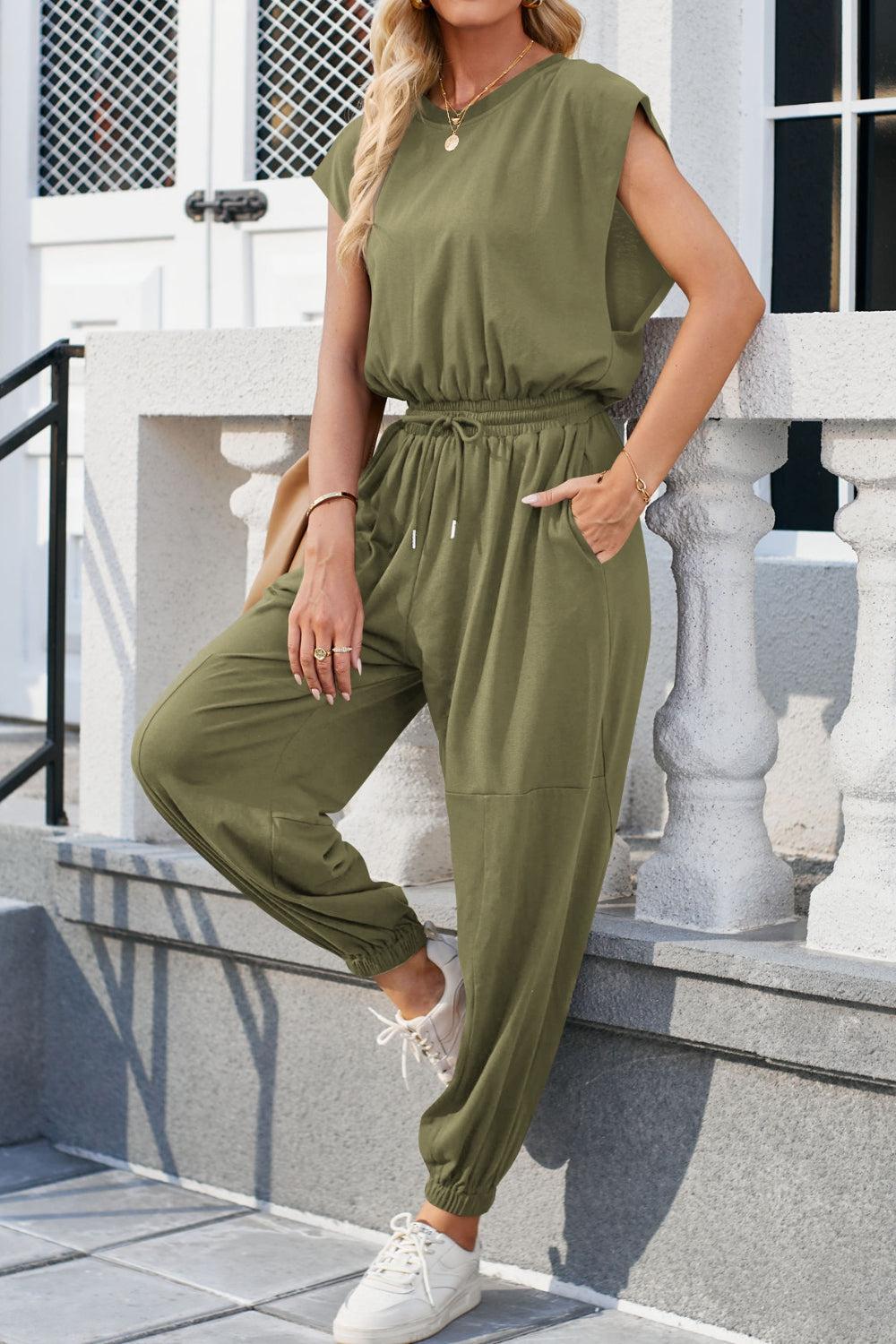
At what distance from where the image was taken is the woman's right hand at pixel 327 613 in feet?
8.87

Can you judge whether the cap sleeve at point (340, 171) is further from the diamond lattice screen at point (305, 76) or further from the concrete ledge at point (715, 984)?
Answer: the diamond lattice screen at point (305, 76)

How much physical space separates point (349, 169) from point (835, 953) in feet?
4.34

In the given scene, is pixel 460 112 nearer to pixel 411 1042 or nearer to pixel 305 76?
pixel 411 1042

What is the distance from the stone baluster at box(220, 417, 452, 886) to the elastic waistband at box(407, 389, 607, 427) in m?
0.67

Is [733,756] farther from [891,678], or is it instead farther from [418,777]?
[418,777]

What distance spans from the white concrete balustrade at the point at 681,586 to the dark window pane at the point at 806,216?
108cm

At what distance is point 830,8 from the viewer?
3846 millimetres

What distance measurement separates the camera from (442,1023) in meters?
2.86

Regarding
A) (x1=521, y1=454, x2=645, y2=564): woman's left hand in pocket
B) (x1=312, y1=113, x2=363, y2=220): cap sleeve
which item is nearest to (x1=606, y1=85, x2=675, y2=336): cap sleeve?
(x1=521, y1=454, x2=645, y2=564): woman's left hand in pocket

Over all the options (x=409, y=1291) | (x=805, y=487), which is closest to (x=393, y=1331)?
(x=409, y=1291)

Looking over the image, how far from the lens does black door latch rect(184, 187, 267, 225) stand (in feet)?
15.8

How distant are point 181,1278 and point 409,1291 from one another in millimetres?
451

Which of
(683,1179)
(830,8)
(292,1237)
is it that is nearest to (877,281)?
(830,8)

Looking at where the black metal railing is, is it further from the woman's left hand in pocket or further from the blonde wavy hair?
the woman's left hand in pocket
